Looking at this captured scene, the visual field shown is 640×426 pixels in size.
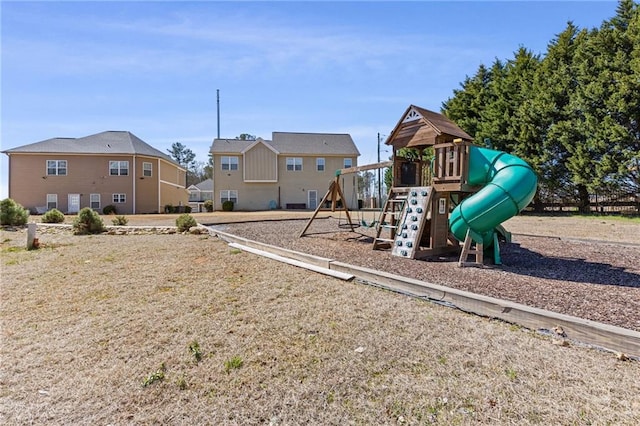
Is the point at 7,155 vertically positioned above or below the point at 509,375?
above

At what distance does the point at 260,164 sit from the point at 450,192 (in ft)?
82.4

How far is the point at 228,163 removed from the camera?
30.5 meters

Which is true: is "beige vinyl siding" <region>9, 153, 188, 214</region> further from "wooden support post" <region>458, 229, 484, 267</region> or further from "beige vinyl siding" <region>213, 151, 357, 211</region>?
"wooden support post" <region>458, 229, 484, 267</region>

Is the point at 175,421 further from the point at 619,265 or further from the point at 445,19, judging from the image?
the point at 445,19

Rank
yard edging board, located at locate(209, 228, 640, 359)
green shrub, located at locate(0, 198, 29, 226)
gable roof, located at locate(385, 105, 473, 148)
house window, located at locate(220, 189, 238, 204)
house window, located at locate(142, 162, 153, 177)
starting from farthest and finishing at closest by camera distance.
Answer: house window, located at locate(220, 189, 238, 204) → house window, located at locate(142, 162, 153, 177) → green shrub, located at locate(0, 198, 29, 226) → gable roof, located at locate(385, 105, 473, 148) → yard edging board, located at locate(209, 228, 640, 359)

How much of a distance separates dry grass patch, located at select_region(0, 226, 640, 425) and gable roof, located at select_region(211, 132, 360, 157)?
27132mm

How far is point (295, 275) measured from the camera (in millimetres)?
5699

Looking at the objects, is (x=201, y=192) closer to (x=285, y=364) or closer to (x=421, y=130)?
(x=421, y=130)

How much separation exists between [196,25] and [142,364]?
8376 millimetres

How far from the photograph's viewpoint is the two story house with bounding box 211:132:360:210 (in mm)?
30266

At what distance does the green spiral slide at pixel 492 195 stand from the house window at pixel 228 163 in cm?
2652

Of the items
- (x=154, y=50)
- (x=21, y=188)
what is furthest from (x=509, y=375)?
(x=21, y=188)

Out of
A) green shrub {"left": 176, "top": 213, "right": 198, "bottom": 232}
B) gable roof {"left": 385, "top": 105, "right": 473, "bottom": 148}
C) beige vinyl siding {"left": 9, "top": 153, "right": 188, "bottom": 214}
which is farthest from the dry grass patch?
beige vinyl siding {"left": 9, "top": 153, "right": 188, "bottom": 214}

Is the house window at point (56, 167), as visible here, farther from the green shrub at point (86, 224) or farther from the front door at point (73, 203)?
the green shrub at point (86, 224)
